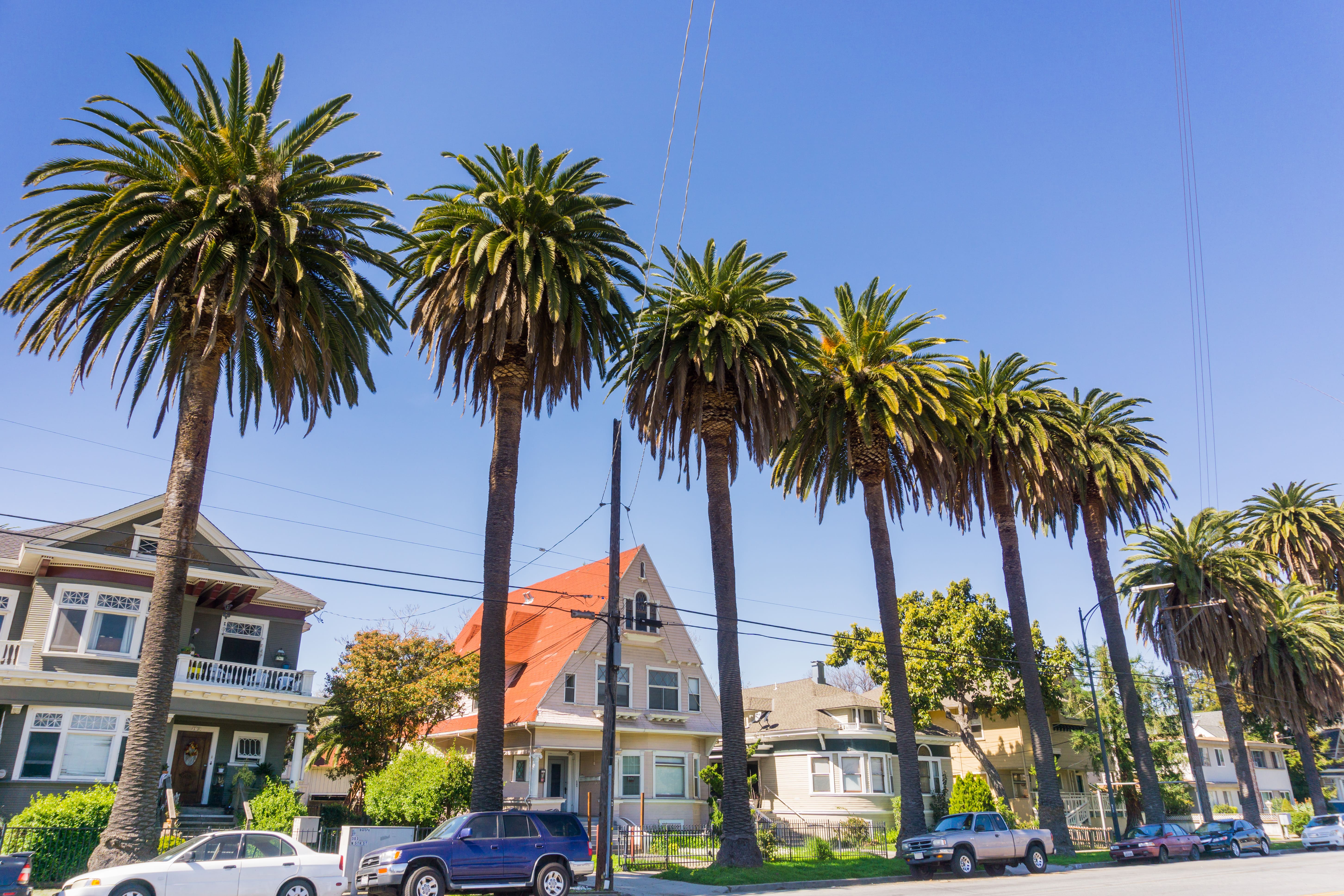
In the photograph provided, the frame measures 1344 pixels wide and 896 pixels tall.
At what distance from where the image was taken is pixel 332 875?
17.1 metres

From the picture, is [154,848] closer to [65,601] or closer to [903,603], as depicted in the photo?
[65,601]

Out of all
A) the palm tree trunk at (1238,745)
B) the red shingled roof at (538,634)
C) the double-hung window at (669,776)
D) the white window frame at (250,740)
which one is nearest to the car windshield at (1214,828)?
the palm tree trunk at (1238,745)

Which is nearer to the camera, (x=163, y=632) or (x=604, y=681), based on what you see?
(x=163, y=632)

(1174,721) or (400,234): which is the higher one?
(400,234)

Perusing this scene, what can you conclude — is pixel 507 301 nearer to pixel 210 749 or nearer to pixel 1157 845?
pixel 210 749

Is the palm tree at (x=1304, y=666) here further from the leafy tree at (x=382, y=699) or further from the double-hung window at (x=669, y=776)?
the leafy tree at (x=382, y=699)

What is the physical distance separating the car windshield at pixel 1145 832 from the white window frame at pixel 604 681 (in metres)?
21.2

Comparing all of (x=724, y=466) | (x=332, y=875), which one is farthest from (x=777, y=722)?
(x=332, y=875)

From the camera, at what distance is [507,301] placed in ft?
80.8

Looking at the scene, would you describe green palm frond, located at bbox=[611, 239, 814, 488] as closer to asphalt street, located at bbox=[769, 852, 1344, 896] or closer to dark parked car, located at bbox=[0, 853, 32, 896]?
asphalt street, located at bbox=[769, 852, 1344, 896]

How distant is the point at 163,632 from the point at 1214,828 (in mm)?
41575

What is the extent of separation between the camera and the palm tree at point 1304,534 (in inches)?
2144

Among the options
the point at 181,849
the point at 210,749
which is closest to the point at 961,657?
the point at 210,749

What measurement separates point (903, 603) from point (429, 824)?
30.5m
